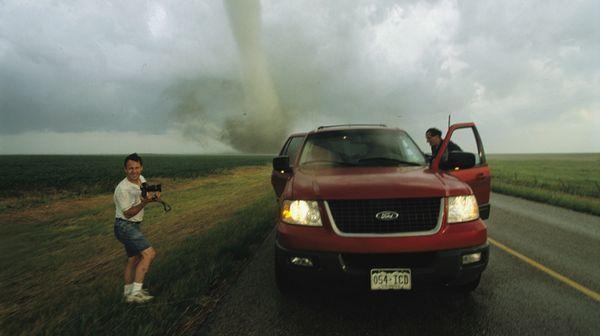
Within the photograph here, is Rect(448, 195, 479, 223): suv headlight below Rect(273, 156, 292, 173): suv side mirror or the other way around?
below

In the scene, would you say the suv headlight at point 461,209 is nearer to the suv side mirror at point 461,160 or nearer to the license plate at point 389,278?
the license plate at point 389,278

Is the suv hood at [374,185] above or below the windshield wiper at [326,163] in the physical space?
below

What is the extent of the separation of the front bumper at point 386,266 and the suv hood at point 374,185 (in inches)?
19.6

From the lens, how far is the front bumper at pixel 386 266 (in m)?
2.74

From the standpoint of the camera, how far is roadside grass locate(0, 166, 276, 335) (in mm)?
3117

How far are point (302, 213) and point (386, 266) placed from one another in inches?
33.5

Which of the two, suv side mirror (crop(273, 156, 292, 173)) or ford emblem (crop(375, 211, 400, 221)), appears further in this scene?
suv side mirror (crop(273, 156, 292, 173))

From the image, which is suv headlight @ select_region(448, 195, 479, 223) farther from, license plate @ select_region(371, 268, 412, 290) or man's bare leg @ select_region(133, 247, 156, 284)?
man's bare leg @ select_region(133, 247, 156, 284)

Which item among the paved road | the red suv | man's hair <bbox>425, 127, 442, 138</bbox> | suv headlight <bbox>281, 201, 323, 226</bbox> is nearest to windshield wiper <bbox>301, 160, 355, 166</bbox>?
the red suv

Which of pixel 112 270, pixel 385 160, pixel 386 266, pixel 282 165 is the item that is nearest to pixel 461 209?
pixel 386 266

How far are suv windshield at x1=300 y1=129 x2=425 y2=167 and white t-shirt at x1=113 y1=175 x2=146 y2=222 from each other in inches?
78.7

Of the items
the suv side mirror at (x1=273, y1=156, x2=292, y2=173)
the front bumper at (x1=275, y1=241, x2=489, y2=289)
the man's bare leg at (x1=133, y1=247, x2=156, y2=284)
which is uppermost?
the suv side mirror at (x1=273, y1=156, x2=292, y2=173)

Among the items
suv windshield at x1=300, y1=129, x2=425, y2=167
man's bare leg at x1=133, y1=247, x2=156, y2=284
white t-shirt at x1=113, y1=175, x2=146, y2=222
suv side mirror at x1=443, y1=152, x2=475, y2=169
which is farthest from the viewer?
suv windshield at x1=300, y1=129, x2=425, y2=167

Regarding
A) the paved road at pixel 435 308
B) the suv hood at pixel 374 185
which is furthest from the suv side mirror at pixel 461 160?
the paved road at pixel 435 308
